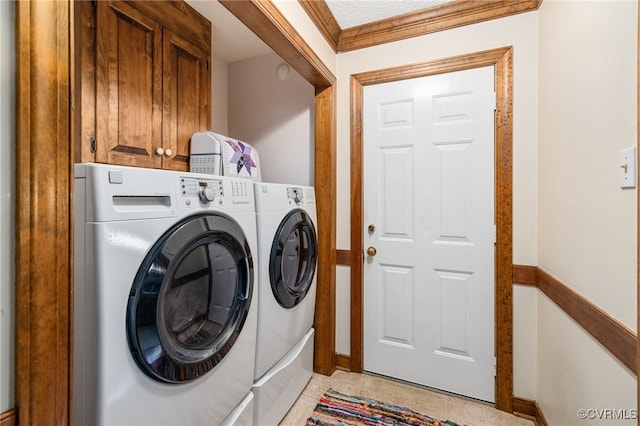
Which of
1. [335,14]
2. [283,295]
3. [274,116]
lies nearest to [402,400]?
[283,295]

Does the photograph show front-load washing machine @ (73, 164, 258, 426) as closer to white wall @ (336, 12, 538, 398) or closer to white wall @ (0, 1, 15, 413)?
white wall @ (0, 1, 15, 413)

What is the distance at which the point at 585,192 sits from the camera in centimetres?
107

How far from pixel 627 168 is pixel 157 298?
138cm

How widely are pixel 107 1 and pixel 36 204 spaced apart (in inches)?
52.6

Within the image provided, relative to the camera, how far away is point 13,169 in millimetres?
548

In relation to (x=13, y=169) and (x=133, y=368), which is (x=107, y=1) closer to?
(x=13, y=169)

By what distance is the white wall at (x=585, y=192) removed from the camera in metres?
0.84

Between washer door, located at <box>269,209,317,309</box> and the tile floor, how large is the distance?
61cm

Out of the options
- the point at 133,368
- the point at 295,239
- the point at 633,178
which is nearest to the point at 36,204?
the point at 133,368

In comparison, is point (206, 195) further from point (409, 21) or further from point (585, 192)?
point (409, 21)

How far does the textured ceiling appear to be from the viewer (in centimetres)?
175

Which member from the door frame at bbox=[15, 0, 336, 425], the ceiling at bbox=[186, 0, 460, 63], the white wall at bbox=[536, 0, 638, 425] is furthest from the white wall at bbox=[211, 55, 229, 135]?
the white wall at bbox=[536, 0, 638, 425]

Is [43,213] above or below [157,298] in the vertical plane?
above

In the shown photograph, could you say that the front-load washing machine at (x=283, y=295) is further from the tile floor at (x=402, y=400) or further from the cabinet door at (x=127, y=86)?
the cabinet door at (x=127, y=86)
